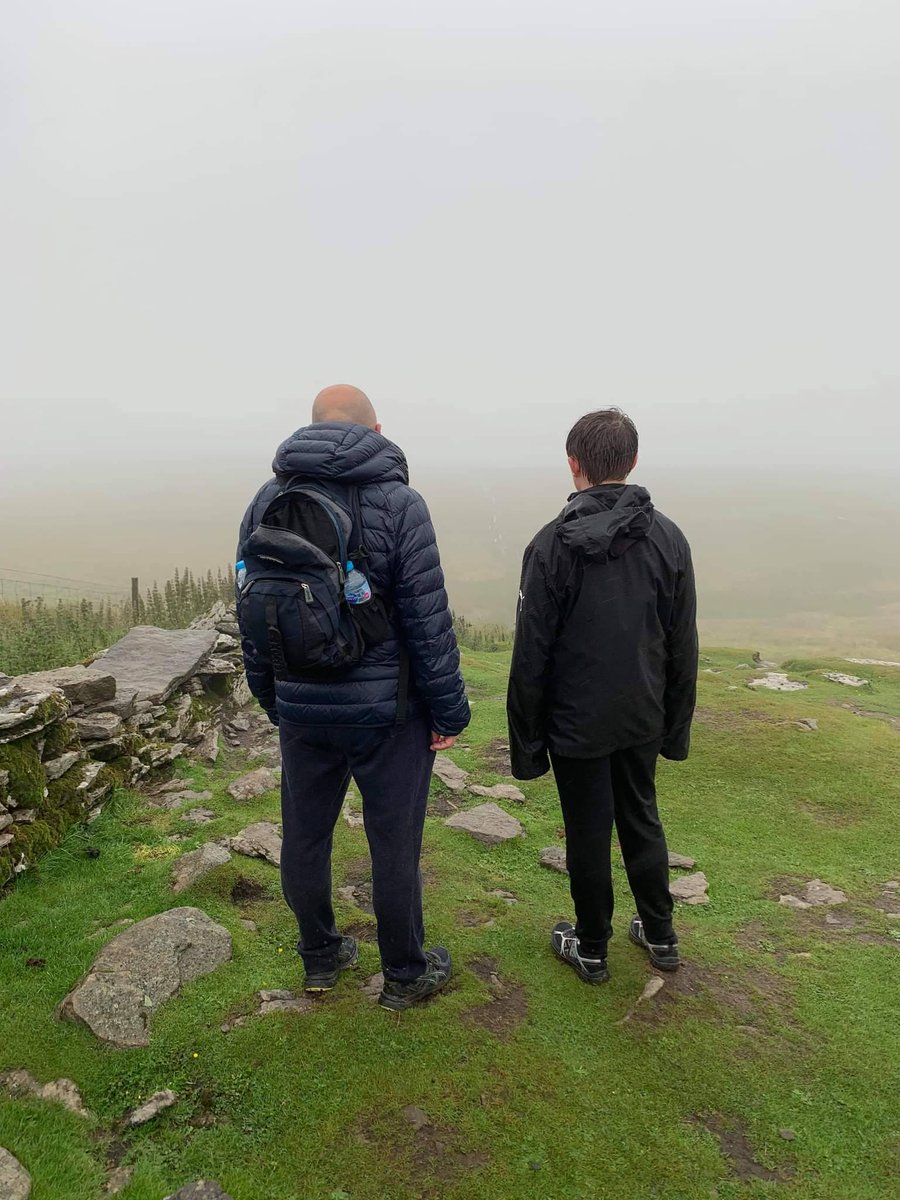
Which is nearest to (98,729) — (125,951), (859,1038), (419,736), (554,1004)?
(125,951)

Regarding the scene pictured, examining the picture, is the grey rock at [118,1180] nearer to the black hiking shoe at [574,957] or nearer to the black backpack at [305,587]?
the black backpack at [305,587]

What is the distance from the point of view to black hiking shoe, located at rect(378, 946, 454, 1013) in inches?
156

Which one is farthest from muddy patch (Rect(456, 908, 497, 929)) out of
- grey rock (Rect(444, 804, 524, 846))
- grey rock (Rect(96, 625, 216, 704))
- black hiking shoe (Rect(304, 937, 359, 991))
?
grey rock (Rect(96, 625, 216, 704))

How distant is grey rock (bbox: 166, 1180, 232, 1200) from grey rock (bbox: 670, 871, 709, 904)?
4.14 meters

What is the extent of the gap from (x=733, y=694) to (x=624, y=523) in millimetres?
10032

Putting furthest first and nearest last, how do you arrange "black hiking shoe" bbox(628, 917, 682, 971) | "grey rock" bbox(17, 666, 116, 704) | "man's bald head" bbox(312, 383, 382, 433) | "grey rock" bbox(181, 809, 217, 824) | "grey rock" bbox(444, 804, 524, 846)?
1. "grey rock" bbox(17, 666, 116, 704)
2. "grey rock" bbox(444, 804, 524, 846)
3. "grey rock" bbox(181, 809, 217, 824)
4. "black hiking shoe" bbox(628, 917, 682, 971)
5. "man's bald head" bbox(312, 383, 382, 433)

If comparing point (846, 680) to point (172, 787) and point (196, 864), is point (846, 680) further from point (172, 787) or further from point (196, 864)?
point (196, 864)

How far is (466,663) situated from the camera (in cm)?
1678

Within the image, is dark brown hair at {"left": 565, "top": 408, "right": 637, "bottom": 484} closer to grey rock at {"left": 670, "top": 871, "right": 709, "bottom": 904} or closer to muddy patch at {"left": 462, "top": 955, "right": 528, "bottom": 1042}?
muddy patch at {"left": 462, "top": 955, "right": 528, "bottom": 1042}

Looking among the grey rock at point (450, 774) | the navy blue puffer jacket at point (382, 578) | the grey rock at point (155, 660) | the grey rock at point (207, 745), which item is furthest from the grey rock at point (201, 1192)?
the grey rock at point (155, 660)

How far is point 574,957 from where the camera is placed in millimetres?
4477

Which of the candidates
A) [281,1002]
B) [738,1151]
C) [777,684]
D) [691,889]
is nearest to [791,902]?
[691,889]

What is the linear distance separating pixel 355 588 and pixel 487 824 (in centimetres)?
462

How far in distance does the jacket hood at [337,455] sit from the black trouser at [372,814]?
131cm
